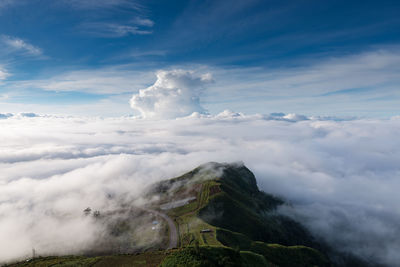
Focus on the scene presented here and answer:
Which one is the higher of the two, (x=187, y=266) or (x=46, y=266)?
(x=187, y=266)

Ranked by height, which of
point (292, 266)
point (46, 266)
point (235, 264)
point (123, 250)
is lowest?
point (292, 266)

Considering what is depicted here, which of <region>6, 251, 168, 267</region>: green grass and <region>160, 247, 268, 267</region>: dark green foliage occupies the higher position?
<region>160, 247, 268, 267</region>: dark green foliage

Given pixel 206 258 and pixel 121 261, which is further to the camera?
pixel 121 261

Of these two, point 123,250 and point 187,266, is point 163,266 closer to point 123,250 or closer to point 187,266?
point 187,266

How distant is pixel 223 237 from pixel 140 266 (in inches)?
3491

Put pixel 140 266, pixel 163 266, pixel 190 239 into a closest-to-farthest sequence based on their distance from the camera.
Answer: pixel 163 266 → pixel 140 266 → pixel 190 239

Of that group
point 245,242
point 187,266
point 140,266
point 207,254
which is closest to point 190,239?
point 245,242

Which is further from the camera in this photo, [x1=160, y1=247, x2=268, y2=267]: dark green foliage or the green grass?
the green grass

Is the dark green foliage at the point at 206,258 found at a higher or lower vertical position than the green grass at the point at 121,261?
higher

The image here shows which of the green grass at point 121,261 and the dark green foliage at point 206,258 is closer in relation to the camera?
the dark green foliage at point 206,258

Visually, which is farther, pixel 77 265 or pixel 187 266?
pixel 77 265

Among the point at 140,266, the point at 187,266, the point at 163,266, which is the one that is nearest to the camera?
the point at 187,266

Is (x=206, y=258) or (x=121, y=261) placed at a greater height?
(x=206, y=258)

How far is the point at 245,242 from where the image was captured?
651ft
